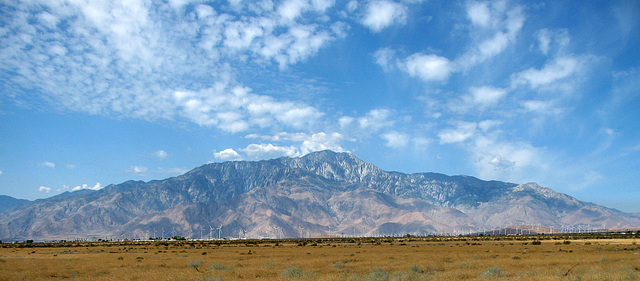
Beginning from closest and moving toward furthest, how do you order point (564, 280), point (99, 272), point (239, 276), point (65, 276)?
1. point (564, 280)
2. point (239, 276)
3. point (65, 276)
4. point (99, 272)

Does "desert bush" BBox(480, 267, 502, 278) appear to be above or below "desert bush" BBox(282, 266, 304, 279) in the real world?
above

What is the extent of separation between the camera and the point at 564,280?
26078mm

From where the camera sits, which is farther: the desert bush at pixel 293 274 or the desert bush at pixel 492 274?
the desert bush at pixel 293 274

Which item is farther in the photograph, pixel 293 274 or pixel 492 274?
pixel 293 274

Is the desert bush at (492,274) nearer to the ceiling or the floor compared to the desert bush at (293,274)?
nearer to the ceiling

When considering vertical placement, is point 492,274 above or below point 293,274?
above

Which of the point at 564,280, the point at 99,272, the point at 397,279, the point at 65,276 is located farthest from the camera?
the point at 99,272

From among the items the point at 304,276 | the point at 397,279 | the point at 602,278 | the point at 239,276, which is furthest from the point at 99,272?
the point at 602,278

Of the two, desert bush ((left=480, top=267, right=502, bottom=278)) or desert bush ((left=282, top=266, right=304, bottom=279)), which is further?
desert bush ((left=282, top=266, right=304, bottom=279))

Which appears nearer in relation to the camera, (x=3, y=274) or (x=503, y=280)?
(x=503, y=280)

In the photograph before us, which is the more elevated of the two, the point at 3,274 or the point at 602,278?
the point at 602,278

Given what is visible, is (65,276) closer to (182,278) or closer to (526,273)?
(182,278)

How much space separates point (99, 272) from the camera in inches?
1543

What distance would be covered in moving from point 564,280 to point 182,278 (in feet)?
89.2
